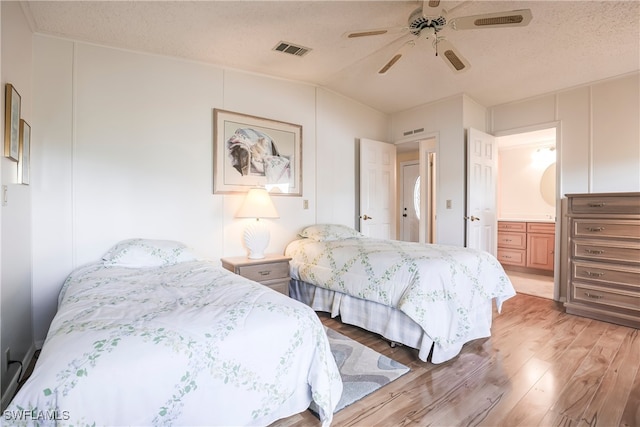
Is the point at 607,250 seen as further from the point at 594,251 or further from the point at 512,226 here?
the point at 512,226

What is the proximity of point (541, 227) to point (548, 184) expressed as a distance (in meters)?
0.86

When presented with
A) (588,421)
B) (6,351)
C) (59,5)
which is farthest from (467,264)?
(59,5)

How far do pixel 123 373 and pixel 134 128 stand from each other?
2313 millimetres

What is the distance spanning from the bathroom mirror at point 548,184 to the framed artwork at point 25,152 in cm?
633

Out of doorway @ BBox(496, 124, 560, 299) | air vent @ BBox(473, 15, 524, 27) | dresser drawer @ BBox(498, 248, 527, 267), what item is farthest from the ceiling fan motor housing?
dresser drawer @ BBox(498, 248, 527, 267)

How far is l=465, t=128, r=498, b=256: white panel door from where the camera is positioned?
3746mm

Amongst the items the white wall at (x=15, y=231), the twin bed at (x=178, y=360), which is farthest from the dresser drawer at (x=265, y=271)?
the white wall at (x=15, y=231)

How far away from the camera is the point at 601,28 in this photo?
2.38m

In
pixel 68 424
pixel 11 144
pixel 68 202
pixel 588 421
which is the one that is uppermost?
pixel 11 144

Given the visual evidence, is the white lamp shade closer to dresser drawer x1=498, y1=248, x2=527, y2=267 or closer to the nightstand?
the nightstand

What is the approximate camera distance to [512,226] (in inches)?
195

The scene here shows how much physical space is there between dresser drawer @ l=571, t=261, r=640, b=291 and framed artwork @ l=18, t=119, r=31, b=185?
4567mm

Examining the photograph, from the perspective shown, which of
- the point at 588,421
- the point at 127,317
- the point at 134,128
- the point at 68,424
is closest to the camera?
the point at 68,424

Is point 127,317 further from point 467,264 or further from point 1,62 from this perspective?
point 467,264
